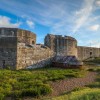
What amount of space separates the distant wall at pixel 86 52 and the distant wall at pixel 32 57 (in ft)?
57.7

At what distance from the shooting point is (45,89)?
1223 cm

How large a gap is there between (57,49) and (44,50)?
24.6 feet

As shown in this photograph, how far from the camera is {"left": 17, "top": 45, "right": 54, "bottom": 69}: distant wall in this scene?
20938mm

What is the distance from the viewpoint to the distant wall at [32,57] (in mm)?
20938

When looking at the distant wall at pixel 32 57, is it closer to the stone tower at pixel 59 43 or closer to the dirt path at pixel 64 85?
the stone tower at pixel 59 43

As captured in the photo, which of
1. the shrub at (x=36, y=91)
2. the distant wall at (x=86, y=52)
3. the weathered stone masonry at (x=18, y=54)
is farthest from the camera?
the distant wall at (x=86, y=52)

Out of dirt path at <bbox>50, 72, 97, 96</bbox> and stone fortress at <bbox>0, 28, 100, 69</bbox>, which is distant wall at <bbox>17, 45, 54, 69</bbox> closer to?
stone fortress at <bbox>0, 28, 100, 69</bbox>

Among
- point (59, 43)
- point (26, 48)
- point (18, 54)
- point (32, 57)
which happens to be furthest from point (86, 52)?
point (18, 54)

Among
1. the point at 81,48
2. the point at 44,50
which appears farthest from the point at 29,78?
the point at 81,48

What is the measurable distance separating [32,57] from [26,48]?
1.43 metres

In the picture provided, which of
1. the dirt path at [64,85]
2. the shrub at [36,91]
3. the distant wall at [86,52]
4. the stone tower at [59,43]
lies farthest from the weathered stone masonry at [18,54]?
the distant wall at [86,52]

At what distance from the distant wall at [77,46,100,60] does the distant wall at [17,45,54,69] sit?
1759cm

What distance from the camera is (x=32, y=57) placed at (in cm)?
2297

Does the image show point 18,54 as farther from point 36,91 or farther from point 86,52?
point 86,52
